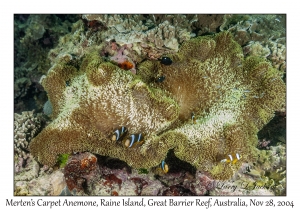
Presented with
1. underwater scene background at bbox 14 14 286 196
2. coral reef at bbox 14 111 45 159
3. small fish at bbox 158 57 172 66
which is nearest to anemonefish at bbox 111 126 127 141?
underwater scene background at bbox 14 14 286 196

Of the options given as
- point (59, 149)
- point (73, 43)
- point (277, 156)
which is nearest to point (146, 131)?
point (59, 149)

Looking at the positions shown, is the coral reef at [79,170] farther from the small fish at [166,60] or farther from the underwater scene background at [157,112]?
the small fish at [166,60]

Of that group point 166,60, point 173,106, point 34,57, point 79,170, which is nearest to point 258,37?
point 166,60

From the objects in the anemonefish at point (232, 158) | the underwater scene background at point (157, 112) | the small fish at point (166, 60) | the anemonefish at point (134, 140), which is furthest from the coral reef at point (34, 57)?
the anemonefish at point (232, 158)

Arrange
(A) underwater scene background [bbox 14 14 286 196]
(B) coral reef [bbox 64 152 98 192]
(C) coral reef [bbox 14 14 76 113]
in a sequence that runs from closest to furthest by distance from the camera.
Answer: (A) underwater scene background [bbox 14 14 286 196] < (B) coral reef [bbox 64 152 98 192] < (C) coral reef [bbox 14 14 76 113]

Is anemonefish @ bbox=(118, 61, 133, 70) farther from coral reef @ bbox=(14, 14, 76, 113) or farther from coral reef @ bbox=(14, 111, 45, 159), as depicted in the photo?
coral reef @ bbox=(14, 14, 76, 113)
